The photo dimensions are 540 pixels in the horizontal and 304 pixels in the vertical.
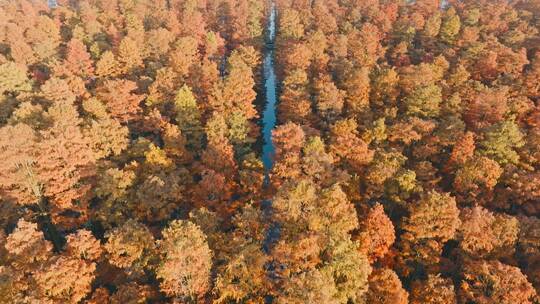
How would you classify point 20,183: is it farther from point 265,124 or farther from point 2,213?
point 265,124

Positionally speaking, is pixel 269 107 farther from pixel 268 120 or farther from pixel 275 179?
pixel 275 179

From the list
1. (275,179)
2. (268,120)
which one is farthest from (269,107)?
(275,179)

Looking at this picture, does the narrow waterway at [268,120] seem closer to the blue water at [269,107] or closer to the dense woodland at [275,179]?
the blue water at [269,107]

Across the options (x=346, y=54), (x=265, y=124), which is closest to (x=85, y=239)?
(x=265, y=124)

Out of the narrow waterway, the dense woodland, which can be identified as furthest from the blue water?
the dense woodland

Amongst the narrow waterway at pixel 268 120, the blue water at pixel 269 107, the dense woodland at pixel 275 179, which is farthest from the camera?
the blue water at pixel 269 107

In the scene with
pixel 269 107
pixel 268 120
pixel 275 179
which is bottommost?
pixel 268 120

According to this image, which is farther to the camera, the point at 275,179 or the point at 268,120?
the point at 268,120

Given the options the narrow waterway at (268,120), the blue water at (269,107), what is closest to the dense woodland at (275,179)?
the narrow waterway at (268,120)

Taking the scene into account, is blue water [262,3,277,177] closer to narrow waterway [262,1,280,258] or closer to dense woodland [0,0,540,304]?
narrow waterway [262,1,280,258]
